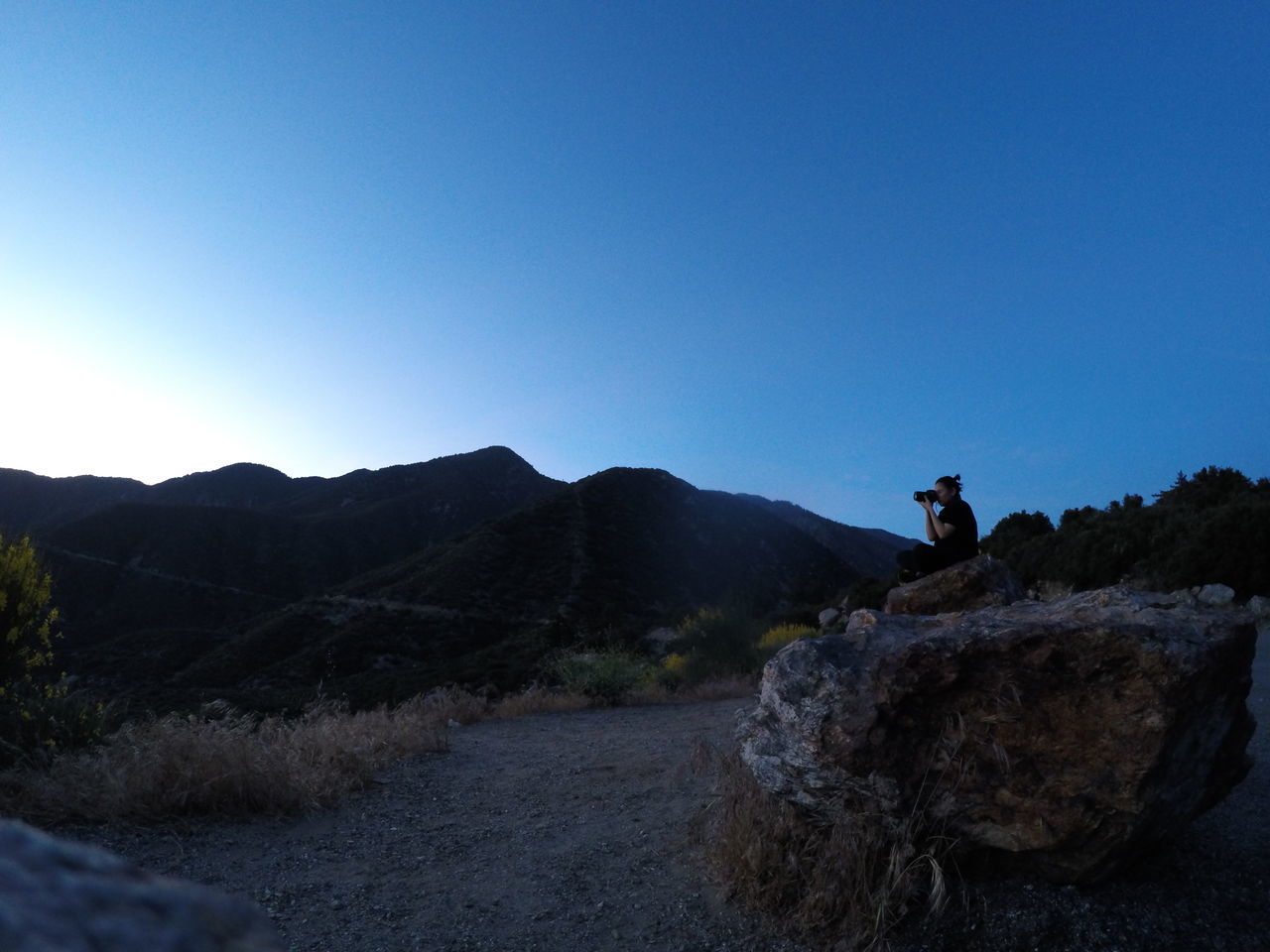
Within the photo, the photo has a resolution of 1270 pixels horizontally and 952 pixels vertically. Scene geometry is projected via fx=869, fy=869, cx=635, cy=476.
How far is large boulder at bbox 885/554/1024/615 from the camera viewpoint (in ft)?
22.1

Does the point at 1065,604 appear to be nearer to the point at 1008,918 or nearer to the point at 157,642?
the point at 1008,918

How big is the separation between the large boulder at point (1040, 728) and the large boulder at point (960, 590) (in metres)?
2.44

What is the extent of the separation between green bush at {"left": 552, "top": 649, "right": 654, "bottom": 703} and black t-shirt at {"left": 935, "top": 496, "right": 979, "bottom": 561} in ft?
23.2

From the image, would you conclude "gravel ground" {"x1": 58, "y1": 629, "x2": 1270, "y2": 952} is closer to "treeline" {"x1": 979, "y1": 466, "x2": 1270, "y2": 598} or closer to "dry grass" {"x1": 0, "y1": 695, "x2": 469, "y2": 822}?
"dry grass" {"x1": 0, "y1": 695, "x2": 469, "y2": 822}

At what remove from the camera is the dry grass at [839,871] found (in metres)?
3.83

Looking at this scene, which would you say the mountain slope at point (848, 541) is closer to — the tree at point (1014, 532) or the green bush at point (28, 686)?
the tree at point (1014, 532)

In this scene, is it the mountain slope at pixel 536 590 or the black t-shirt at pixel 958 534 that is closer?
the black t-shirt at pixel 958 534

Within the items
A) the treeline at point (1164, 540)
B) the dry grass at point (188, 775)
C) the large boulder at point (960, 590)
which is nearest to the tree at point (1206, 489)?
the treeline at point (1164, 540)

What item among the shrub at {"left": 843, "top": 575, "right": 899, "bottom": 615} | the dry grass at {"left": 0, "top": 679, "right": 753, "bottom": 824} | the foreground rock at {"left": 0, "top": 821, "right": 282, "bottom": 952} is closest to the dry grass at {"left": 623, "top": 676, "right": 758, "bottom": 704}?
the dry grass at {"left": 0, "top": 679, "right": 753, "bottom": 824}

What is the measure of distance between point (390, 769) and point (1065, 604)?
621 centimetres

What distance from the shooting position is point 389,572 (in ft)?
149

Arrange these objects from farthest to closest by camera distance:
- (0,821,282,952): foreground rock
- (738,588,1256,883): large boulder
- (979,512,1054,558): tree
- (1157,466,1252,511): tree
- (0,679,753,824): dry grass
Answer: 1. (979,512,1054,558): tree
2. (1157,466,1252,511): tree
3. (0,679,753,824): dry grass
4. (738,588,1256,883): large boulder
5. (0,821,282,952): foreground rock

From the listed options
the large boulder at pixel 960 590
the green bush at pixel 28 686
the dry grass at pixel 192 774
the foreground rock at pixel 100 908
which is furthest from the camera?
the large boulder at pixel 960 590

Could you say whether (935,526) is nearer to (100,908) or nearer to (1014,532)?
(100,908)
